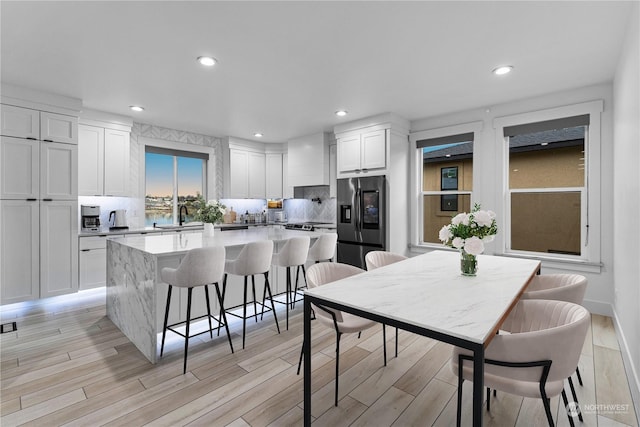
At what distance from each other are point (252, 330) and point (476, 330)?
96.1 inches

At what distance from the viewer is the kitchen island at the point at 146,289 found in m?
2.48

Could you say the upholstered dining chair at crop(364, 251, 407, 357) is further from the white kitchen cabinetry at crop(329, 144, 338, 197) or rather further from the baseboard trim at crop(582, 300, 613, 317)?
the white kitchen cabinetry at crop(329, 144, 338, 197)

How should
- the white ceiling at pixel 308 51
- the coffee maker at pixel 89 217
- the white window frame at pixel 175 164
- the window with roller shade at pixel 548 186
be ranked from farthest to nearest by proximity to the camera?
the white window frame at pixel 175 164 < the coffee maker at pixel 89 217 < the window with roller shade at pixel 548 186 < the white ceiling at pixel 308 51

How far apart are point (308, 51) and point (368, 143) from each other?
7.49ft

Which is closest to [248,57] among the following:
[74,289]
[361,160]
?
[361,160]

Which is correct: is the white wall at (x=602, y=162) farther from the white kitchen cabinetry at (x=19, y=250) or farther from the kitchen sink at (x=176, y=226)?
the white kitchen cabinetry at (x=19, y=250)

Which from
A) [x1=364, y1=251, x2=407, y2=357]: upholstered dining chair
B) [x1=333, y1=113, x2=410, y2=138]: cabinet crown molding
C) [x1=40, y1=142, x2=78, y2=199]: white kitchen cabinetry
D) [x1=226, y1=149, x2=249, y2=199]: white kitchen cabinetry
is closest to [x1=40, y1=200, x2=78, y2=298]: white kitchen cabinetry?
[x1=40, y1=142, x2=78, y2=199]: white kitchen cabinetry

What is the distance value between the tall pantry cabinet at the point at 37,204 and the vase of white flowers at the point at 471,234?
14.9 ft

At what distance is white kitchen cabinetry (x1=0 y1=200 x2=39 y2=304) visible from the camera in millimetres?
3480

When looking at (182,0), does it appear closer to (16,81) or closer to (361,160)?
(16,81)

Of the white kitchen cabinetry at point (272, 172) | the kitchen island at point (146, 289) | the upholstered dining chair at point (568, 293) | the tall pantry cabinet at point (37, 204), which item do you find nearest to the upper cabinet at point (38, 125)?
the tall pantry cabinet at point (37, 204)

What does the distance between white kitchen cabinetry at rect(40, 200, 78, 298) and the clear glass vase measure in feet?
15.1

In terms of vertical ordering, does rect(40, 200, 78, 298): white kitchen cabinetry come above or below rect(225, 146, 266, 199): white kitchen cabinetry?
below

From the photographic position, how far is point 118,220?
15.7 ft
